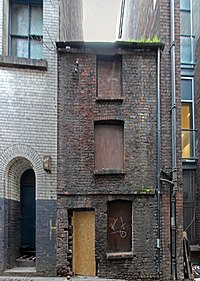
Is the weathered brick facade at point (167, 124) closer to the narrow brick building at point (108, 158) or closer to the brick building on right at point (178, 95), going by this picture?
the brick building on right at point (178, 95)

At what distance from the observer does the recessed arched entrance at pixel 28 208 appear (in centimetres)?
1136

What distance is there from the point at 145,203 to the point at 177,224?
1236mm

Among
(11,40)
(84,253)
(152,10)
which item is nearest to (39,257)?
(84,253)

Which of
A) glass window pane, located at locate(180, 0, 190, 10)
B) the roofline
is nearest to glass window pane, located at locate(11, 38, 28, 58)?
the roofline

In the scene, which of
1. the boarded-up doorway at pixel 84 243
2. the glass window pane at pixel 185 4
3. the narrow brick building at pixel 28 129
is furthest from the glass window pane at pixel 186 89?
the boarded-up doorway at pixel 84 243

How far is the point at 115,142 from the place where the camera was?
35.8ft

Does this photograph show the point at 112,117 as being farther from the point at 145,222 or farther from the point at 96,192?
the point at 145,222

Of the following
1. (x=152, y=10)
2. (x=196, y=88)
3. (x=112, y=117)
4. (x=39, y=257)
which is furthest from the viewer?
(x=196, y=88)

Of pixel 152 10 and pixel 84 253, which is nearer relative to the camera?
pixel 84 253

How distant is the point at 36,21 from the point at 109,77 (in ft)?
10.6

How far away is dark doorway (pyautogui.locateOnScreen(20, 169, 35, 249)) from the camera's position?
37.3 feet

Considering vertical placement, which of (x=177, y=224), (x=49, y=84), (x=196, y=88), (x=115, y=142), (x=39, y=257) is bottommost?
(x=39, y=257)

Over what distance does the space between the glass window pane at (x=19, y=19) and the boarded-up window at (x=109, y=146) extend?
4193 mm

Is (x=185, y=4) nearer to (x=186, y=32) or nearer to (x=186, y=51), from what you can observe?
(x=186, y=32)
